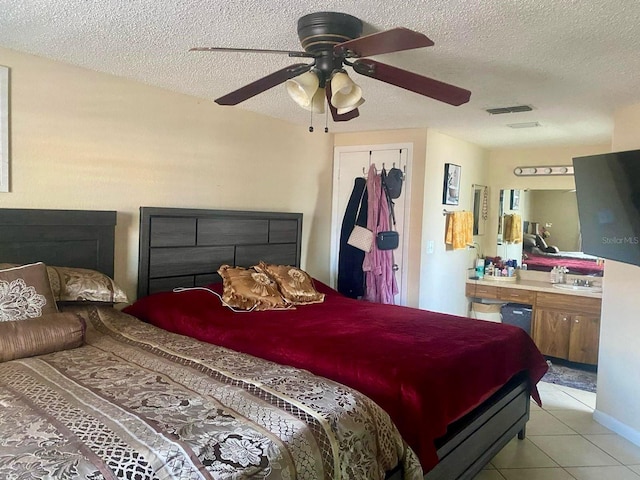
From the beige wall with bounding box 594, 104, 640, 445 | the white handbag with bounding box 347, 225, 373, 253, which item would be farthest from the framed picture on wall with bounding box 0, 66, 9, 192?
the beige wall with bounding box 594, 104, 640, 445

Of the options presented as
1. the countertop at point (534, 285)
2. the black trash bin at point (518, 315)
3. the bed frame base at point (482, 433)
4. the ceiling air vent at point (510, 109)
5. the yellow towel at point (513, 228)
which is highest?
the ceiling air vent at point (510, 109)

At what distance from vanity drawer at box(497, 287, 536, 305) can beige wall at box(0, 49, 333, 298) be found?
2384 millimetres

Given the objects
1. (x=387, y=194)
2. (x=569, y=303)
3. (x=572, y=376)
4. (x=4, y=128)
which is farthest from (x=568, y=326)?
(x=4, y=128)

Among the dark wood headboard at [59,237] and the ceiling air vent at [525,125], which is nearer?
the dark wood headboard at [59,237]

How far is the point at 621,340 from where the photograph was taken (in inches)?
127

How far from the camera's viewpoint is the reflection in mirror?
17.2 ft

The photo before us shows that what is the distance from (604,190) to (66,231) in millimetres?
3392

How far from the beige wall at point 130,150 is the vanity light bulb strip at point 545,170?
2.58m

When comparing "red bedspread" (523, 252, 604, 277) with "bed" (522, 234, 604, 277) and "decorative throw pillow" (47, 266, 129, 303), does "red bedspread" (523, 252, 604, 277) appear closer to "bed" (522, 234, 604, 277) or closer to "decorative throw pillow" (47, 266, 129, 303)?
"bed" (522, 234, 604, 277)

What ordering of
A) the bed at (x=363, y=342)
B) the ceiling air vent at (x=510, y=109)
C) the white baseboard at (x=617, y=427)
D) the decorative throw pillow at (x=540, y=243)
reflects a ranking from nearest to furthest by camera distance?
the bed at (x=363, y=342)
the white baseboard at (x=617, y=427)
the ceiling air vent at (x=510, y=109)
the decorative throw pillow at (x=540, y=243)

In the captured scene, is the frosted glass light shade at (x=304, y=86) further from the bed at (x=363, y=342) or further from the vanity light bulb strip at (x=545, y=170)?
the vanity light bulb strip at (x=545, y=170)

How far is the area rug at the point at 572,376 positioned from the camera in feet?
13.6

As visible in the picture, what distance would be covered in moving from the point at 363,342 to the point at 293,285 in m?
1.15

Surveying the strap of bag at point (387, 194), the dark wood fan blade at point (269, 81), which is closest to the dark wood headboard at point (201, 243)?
the strap of bag at point (387, 194)
